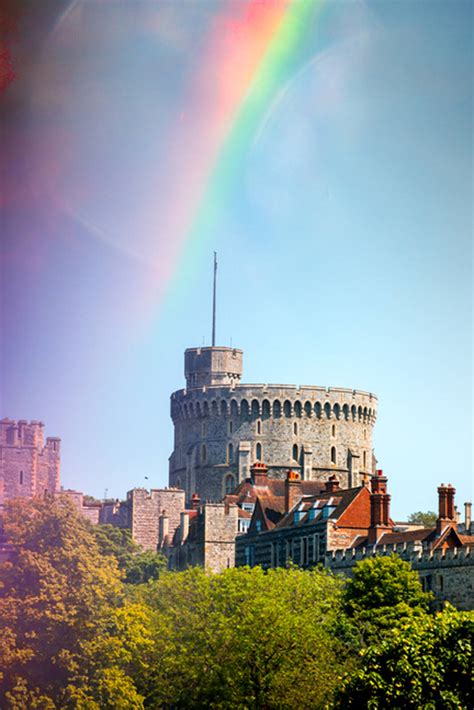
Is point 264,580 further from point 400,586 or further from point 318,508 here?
point 318,508

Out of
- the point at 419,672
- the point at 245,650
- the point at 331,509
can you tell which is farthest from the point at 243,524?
the point at 419,672

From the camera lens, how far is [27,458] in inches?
5846

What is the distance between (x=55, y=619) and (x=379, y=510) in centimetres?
3073

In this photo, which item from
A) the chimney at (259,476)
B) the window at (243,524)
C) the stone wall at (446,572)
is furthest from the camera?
the chimney at (259,476)

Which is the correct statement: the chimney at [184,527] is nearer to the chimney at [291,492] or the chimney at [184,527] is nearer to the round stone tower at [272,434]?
the chimney at [291,492]

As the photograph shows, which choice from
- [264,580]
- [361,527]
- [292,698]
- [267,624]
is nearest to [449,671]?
[292,698]

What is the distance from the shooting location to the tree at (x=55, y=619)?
6531 centimetres

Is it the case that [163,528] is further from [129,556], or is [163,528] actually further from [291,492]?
[291,492]

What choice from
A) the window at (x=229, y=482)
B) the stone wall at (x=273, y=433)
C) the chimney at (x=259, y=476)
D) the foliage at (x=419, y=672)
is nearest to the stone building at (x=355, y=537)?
the chimney at (x=259, y=476)

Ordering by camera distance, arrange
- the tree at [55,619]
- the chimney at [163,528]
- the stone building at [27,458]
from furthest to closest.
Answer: the stone building at [27,458] < the chimney at [163,528] < the tree at [55,619]

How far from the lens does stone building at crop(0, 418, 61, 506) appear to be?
147 metres

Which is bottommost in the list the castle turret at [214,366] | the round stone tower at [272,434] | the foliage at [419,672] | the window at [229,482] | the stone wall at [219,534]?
the foliage at [419,672]

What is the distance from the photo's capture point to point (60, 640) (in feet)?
222

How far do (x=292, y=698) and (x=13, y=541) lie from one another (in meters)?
14.4
